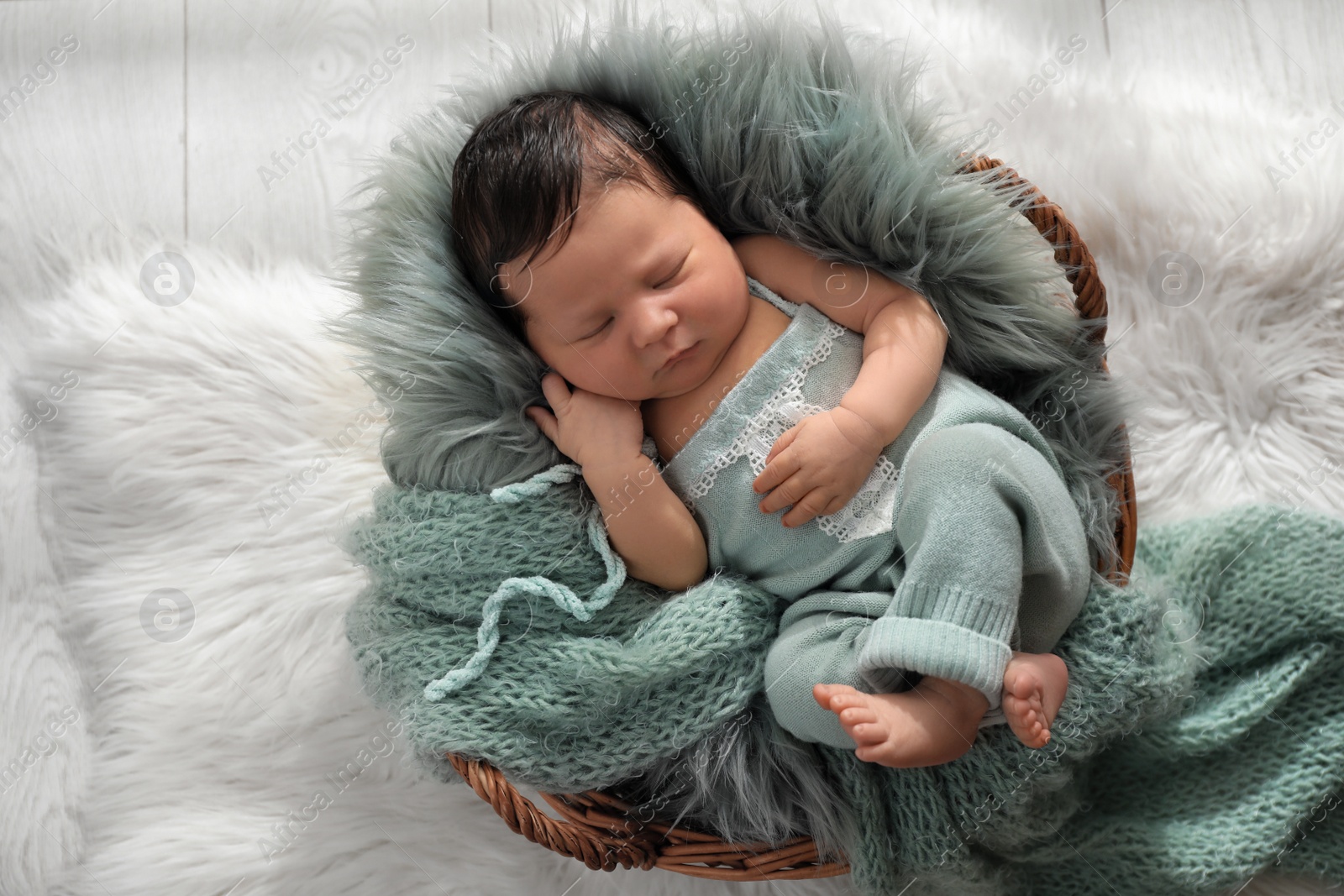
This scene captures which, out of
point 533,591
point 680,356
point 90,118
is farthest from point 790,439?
point 90,118

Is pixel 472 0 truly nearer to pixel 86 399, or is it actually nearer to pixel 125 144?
pixel 125 144

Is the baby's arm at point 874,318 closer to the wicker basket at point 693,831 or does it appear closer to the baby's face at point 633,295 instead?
the baby's face at point 633,295

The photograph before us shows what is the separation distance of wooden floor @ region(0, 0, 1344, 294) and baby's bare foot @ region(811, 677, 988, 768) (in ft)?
3.88

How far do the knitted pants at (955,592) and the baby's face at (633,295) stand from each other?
320 millimetres

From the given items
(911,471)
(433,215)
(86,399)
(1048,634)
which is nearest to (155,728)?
(86,399)

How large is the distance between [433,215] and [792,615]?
74 centimetres

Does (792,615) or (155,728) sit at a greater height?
(792,615)

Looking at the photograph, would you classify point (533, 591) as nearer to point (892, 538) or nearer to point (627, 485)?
point (627, 485)

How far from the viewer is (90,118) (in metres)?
Answer: 1.99

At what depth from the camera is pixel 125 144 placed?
1.97 metres

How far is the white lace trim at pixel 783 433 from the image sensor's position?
1.36 metres

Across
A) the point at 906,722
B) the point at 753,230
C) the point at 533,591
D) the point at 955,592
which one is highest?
the point at 753,230

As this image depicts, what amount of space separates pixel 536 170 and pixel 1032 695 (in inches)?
33.8

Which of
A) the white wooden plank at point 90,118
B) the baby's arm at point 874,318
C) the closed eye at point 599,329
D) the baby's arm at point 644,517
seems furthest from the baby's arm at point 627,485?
the white wooden plank at point 90,118
